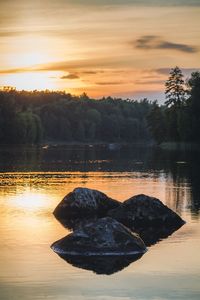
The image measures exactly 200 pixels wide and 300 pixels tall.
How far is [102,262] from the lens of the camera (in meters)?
20.2

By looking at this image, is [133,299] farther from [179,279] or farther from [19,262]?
[19,262]

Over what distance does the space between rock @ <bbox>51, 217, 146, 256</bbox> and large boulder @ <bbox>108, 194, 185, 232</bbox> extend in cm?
646

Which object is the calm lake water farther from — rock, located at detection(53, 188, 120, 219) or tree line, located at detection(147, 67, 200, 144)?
tree line, located at detection(147, 67, 200, 144)

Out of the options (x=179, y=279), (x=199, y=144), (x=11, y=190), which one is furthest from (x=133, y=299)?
(x=199, y=144)

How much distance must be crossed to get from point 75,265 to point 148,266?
2094 mm

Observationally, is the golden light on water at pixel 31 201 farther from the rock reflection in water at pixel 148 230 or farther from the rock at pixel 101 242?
the rock at pixel 101 242

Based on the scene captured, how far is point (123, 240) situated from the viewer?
70.7 ft

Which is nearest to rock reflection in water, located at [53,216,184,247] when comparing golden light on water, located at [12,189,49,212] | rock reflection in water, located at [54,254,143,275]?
rock reflection in water, located at [54,254,143,275]

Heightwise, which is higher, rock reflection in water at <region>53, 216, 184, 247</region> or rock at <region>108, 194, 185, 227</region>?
rock at <region>108, 194, 185, 227</region>

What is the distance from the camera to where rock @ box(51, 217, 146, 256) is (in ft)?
69.8

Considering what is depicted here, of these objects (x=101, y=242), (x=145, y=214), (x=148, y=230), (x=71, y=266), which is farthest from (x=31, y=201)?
(x=71, y=266)

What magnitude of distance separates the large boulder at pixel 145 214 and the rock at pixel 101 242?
254 inches

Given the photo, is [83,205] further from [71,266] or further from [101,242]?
[71,266]

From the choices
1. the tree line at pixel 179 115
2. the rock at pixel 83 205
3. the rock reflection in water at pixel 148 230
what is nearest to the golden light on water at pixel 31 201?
the rock at pixel 83 205
